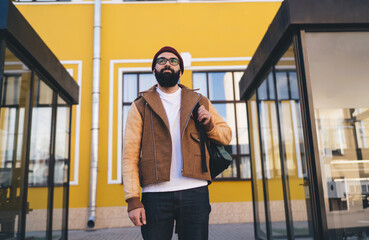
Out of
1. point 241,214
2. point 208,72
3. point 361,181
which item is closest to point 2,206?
point 361,181

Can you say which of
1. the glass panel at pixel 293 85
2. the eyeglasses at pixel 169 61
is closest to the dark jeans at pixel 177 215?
the eyeglasses at pixel 169 61

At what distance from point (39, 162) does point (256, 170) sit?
3.25m

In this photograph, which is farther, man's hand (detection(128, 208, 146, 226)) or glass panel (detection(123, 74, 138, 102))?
glass panel (detection(123, 74, 138, 102))

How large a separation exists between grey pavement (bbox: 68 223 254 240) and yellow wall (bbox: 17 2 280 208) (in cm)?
316

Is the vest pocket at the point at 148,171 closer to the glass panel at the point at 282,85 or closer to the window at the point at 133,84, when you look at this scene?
the glass panel at the point at 282,85

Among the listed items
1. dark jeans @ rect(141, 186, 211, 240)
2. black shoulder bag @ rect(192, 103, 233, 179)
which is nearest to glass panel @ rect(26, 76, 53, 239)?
dark jeans @ rect(141, 186, 211, 240)

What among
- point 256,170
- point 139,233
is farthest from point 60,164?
point 256,170

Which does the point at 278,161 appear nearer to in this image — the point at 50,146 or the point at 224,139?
the point at 224,139

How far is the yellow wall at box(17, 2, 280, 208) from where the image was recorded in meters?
8.66

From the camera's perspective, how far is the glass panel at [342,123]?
318cm

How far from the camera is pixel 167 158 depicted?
195cm

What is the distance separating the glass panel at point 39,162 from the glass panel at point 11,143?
0.29 metres

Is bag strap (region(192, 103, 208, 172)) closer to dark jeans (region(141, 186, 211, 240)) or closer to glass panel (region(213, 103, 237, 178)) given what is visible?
dark jeans (region(141, 186, 211, 240))

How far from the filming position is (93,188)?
774 centimetres
